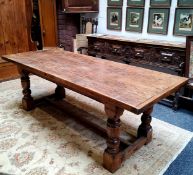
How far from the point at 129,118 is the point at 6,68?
101 inches

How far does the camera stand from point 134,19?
136 inches

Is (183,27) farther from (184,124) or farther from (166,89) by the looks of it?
(166,89)

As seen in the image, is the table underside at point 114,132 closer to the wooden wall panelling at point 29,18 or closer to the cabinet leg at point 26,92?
the cabinet leg at point 26,92

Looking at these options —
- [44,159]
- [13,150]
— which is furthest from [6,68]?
[44,159]

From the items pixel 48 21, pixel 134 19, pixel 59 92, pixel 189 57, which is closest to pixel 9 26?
pixel 48 21

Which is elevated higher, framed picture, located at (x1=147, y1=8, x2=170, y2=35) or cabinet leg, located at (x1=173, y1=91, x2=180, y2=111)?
framed picture, located at (x1=147, y1=8, x2=170, y2=35)

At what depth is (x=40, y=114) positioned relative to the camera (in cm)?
264

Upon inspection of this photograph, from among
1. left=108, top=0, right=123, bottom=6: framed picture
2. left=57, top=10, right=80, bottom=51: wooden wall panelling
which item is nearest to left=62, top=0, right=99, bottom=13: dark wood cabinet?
left=108, top=0, right=123, bottom=6: framed picture

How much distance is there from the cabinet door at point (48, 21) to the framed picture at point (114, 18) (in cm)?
107

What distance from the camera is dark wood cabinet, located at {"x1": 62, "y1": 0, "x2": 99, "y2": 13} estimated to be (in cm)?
364

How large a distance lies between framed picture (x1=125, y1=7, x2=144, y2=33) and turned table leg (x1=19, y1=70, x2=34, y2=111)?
191cm

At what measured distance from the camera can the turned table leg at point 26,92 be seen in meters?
2.56

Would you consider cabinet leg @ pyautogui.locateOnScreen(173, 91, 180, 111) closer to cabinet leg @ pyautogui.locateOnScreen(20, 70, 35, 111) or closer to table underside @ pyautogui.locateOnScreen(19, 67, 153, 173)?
table underside @ pyautogui.locateOnScreen(19, 67, 153, 173)

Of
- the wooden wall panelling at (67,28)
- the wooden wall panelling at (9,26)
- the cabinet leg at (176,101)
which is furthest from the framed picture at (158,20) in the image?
the wooden wall panelling at (9,26)
